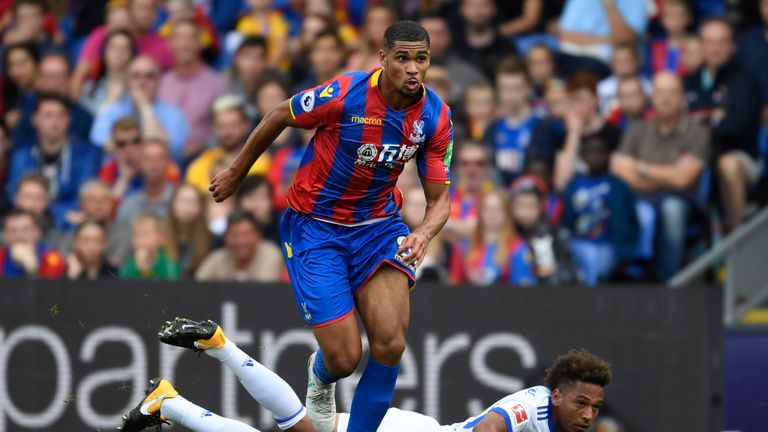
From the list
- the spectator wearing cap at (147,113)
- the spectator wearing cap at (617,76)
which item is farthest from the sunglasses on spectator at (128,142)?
the spectator wearing cap at (617,76)

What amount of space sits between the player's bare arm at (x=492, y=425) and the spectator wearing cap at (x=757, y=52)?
5.45 metres

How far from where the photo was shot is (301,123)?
27.3 ft

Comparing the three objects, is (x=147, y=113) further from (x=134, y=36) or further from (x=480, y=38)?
(x=480, y=38)

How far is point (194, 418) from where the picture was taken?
8.98m

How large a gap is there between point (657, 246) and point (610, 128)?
1214 millimetres

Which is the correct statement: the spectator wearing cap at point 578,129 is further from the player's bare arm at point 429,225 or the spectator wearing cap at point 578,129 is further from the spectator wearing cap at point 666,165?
the player's bare arm at point 429,225

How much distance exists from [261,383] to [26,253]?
4.35 m

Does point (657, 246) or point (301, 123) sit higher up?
point (301, 123)

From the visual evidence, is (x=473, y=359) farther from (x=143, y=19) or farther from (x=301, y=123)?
(x=143, y=19)

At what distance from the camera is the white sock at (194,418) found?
8977 millimetres

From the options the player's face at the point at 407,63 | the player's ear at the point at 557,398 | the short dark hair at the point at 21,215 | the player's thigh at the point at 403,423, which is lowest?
the player's thigh at the point at 403,423

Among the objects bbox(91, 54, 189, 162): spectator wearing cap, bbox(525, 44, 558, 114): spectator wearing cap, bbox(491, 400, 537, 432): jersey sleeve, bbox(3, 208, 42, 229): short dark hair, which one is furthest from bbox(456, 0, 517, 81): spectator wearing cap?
bbox(491, 400, 537, 432): jersey sleeve

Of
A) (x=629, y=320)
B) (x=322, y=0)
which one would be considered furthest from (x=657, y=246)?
(x=322, y=0)

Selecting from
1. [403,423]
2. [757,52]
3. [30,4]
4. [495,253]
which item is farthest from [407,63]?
[30,4]
